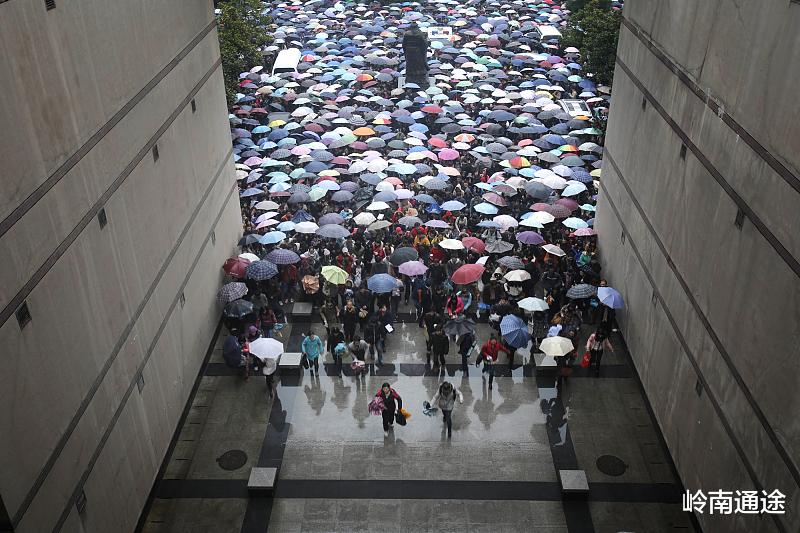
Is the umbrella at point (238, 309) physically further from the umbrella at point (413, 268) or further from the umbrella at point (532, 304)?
the umbrella at point (532, 304)

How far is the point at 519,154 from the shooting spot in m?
27.8

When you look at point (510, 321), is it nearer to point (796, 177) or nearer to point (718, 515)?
point (718, 515)

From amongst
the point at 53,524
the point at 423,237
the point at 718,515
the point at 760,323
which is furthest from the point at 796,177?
the point at 423,237

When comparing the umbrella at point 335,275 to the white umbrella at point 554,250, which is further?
the white umbrella at point 554,250

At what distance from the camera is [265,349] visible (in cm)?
1634

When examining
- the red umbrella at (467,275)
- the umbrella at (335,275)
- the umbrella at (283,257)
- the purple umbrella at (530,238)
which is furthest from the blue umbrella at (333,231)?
the purple umbrella at (530,238)

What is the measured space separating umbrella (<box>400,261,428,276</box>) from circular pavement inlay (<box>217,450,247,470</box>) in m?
6.88

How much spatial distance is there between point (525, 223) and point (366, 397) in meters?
8.45

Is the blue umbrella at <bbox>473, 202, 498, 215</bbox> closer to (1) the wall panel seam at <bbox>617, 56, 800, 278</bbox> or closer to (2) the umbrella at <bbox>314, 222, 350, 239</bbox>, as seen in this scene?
(2) the umbrella at <bbox>314, 222, 350, 239</bbox>

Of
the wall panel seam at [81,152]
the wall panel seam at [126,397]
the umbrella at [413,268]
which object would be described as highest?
the wall panel seam at [81,152]

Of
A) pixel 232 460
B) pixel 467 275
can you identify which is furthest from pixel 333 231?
pixel 232 460

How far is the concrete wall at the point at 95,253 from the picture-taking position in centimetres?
927

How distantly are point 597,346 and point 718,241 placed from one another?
17.3 ft

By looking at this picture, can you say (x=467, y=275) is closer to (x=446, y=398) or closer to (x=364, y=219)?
(x=446, y=398)
